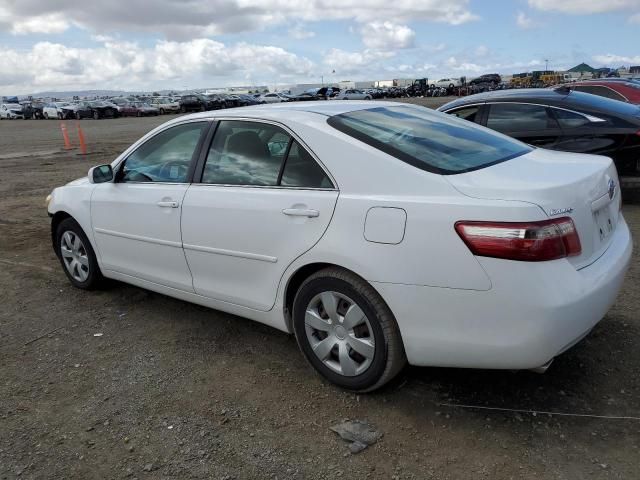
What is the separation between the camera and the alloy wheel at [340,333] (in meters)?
3.07

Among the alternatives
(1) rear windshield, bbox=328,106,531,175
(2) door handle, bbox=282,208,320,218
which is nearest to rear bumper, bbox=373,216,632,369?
(2) door handle, bbox=282,208,320,218

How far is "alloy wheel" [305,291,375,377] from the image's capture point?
3072 mm

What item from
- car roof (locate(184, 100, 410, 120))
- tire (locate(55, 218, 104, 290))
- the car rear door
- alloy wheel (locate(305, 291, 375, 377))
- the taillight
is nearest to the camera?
the taillight

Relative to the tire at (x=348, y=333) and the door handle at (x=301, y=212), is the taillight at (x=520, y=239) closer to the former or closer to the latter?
the tire at (x=348, y=333)

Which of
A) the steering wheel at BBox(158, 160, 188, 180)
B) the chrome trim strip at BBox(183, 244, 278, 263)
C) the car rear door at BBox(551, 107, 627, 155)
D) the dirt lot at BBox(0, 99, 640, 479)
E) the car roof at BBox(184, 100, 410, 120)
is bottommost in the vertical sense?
the dirt lot at BBox(0, 99, 640, 479)

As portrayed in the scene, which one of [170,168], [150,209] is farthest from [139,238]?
[170,168]

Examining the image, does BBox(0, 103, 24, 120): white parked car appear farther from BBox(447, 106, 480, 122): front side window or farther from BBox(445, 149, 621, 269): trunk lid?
BBox(445, 149, 621, 269): trunk lid

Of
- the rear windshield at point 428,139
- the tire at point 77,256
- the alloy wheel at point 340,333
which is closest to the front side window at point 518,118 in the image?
the rear windshield at point 428,139

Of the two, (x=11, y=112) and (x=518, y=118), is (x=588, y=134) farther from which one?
(x=11, y=112)

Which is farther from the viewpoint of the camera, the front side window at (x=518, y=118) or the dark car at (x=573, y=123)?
the front side window at (x=518, y=118)

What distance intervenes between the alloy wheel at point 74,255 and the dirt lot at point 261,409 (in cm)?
62

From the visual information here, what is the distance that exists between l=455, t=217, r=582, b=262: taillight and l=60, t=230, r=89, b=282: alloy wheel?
11.9 ft

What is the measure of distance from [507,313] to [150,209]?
2647 millimetres

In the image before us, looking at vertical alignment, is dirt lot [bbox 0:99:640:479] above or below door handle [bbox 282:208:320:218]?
below
